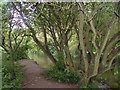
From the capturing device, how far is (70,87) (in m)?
5.70

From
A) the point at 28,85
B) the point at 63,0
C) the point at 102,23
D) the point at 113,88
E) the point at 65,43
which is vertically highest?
the point at 63,0

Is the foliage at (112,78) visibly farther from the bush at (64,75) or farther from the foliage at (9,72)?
the foliage at (9,72)

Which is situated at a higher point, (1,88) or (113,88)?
(1,88)

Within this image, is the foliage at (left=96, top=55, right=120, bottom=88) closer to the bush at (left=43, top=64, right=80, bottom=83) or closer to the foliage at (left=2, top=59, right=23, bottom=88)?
the bush at (left=43, top=64, right=80, bottom=83)

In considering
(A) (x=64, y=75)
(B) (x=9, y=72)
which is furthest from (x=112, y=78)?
(B) (x=9, y=72)

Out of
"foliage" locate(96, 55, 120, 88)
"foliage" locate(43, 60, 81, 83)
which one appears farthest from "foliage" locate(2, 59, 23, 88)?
"foliage" locate(96, 55, 120, 88)

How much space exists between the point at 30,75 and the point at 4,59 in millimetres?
1297

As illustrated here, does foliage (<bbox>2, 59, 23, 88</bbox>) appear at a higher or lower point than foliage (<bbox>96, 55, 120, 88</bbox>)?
higher

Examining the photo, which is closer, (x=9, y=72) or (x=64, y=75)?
(x=9, y=72)

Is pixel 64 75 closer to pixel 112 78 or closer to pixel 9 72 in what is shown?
Answer: pixel 9 72

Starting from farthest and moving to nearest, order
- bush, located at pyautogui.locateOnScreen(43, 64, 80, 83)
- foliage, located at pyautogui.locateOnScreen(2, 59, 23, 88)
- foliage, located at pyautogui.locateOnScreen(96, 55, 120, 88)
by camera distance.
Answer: foliage, located at pyautogui.locateOnScreen(96, 55, 120, 88) < bush, located at pyautogui.locateOnScreen(43, 64, 80, 83) < foliage, located at pyautogui.locateOnScreen(2, 59, 23, 88)

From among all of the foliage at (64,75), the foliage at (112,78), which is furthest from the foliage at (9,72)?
the foliage at (112,78)

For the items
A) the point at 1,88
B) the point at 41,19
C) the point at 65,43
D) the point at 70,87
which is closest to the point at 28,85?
the point at 1,88

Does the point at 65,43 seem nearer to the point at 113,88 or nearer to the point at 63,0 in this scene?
the point at 63,0
